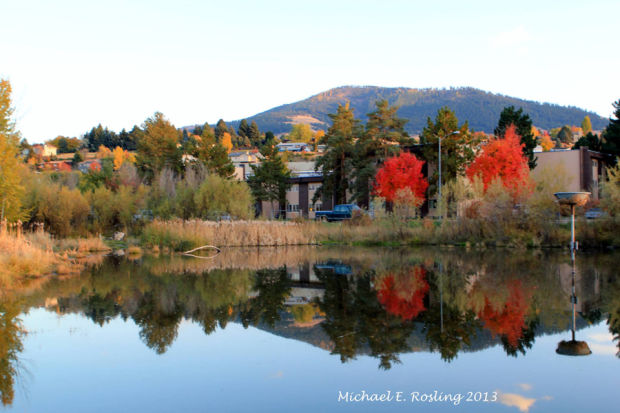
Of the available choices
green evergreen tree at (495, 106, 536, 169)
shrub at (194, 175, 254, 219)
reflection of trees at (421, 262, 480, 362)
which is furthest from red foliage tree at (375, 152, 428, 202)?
reflection of trees at (421, 262, 480, 362)

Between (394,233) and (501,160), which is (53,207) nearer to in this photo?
(394,233)

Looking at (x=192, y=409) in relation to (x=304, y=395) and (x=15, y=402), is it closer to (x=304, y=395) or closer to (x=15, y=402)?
(x=304, y=395)

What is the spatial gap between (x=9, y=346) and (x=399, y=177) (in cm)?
4029

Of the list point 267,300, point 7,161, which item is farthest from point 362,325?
point 7,161

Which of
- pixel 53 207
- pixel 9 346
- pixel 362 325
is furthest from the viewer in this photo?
pixel 53 207

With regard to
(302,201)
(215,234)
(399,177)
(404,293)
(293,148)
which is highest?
(293,148)

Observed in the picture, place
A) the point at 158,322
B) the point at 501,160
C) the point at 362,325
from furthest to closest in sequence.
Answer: the point at 501,160 → the point at 158,322 → the point at 362,325

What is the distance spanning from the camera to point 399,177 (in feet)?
152

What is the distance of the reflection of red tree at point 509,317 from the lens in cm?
848

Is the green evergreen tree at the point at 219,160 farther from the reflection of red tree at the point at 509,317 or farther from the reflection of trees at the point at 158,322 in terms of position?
the reflection of red tree at the point at 509,317

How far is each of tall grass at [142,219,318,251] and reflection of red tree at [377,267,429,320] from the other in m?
13.0

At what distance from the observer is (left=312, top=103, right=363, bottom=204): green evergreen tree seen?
2039 inches

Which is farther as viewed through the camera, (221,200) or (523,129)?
(523,129)

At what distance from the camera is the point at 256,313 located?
417 inches
